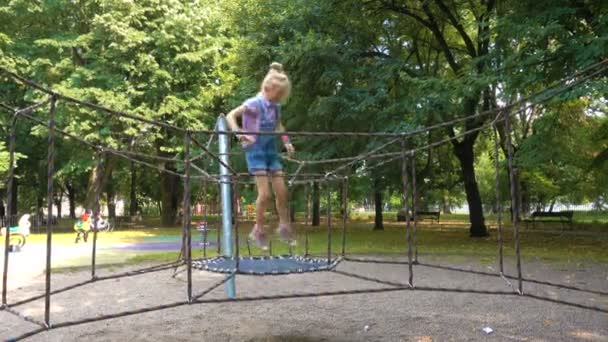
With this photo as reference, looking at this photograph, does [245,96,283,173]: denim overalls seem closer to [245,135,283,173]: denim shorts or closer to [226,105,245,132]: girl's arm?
[245,135,283,173]: denim shorts

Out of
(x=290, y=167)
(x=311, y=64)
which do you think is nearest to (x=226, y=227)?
(x=311, y=64)

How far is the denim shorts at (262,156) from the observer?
409cm

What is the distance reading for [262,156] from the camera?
4109 mm

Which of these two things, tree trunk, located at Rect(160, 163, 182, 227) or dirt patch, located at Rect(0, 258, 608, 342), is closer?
dirt patch, located at Rect(0, 258, 608, 342)

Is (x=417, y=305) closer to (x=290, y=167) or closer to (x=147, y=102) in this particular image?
(x=290, y=167)

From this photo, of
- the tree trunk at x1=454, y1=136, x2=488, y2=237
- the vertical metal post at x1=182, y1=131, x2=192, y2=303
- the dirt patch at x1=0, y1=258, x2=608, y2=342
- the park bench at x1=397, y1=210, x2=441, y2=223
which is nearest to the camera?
the vertical metal post at x1=182, y1=131, x2=192, y2=303

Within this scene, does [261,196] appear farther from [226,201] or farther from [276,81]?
[276,81]

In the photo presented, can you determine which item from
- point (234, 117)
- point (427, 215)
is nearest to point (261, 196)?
point (234, 117)

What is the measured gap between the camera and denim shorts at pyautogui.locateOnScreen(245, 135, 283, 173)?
4094 mm

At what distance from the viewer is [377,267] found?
988cm

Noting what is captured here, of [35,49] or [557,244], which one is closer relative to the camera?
[557,244]

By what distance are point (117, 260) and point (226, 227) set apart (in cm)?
706

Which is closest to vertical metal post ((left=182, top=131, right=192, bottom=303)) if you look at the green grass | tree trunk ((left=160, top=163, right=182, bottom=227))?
the green grass

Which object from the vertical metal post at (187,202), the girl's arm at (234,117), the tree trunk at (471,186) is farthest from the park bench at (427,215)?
the vertical metal post at (187,202)
